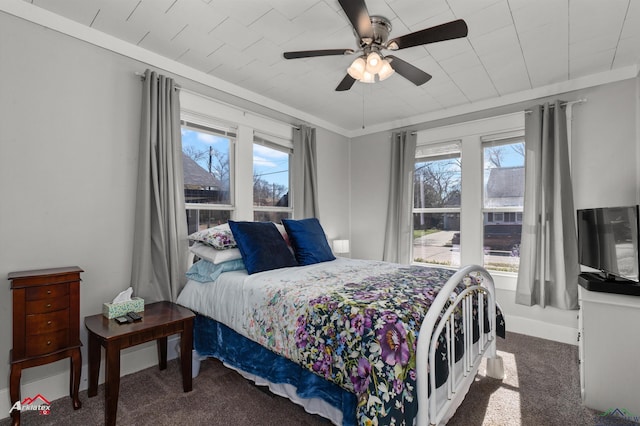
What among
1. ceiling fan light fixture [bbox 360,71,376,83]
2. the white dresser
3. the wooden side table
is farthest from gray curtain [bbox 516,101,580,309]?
the wooden side table

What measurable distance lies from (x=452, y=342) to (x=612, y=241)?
4.71 feet

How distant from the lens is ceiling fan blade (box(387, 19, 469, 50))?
5.47ft

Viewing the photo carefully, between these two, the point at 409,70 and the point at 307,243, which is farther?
the point at 307,243

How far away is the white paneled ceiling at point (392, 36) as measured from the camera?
2008 millimetres

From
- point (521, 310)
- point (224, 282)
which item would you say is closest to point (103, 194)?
point (224, 282)

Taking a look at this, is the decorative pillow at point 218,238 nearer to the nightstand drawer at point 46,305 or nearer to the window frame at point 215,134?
the window frame at point 215,134

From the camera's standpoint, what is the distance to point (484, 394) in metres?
2.04

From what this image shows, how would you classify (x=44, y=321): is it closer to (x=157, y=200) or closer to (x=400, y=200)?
(x=157, y=200)

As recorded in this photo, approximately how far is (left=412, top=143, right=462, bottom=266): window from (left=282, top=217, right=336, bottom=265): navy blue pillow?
1.67 metres

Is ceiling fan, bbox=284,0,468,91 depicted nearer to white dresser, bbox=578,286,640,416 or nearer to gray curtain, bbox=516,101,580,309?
gray curtain, bbox=516,101,580,309

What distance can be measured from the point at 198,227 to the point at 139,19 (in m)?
1.66

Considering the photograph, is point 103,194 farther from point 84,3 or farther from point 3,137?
point 84,3

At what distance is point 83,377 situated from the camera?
7.00 ft

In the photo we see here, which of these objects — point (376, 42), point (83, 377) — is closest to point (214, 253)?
point (83, 377)
